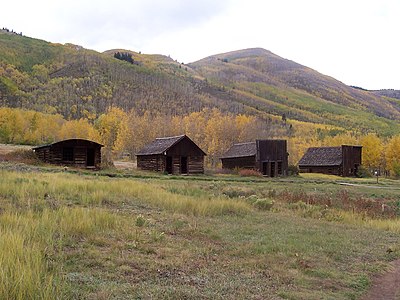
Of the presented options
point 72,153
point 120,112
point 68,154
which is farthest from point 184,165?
point 120,112

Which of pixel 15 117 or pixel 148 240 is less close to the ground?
pixel 15 117

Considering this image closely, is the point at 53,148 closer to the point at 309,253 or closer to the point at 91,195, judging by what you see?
the point at 91,195

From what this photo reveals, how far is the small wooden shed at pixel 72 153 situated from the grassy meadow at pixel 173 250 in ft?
94.2

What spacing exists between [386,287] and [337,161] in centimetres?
6120

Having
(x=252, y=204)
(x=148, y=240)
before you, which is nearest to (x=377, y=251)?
(x=148, y=240)

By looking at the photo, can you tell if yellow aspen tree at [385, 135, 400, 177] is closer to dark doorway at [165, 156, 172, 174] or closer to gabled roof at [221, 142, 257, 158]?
gabled roof at [221, 142, 257, 158]

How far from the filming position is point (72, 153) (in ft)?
150

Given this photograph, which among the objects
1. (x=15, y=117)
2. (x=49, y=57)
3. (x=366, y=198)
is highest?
(x=49, y=57)

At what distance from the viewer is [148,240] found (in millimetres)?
9742

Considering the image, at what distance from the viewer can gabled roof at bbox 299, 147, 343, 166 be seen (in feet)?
221

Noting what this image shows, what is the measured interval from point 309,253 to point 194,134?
75106mm

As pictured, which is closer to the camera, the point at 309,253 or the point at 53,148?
the point at 309,253

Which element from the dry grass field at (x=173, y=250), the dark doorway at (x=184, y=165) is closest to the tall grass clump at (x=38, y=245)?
the dry grass field at (x=173, y=250)

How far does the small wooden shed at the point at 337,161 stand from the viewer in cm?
6606
